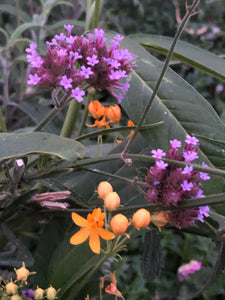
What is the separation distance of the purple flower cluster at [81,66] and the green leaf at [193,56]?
0.33 ft

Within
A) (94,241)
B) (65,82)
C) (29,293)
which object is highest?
(65,82)

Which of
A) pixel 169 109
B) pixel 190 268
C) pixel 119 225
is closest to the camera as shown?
pixel 119 225

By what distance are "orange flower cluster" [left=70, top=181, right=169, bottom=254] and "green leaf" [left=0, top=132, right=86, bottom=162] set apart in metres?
0.06

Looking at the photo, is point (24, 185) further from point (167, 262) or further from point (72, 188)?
point (167, 262)

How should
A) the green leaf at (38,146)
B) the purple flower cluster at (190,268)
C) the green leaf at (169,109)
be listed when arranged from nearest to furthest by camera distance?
the green leaf at (38,146) < the green leaf at (169,109) < the purple flower cluster at (190,268)

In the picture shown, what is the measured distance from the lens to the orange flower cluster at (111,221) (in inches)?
16.2

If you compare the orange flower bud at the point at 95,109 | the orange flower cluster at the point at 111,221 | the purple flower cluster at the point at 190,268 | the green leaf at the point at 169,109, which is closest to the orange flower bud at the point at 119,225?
the orange flower cluster at the point at 111,221

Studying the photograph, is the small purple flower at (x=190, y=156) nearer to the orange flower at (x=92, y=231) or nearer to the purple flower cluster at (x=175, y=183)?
the purple flower cluster at (x=175, y=183)

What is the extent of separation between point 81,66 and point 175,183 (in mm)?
175

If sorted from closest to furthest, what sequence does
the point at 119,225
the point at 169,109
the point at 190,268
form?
the point at 119,225, the point at 169,109, the point at 190,268

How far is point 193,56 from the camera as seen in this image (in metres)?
0.57

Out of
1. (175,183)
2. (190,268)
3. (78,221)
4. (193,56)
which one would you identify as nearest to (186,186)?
(175,183)

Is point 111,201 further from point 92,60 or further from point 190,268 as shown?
point 190,268

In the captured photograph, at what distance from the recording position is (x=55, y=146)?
42 centimetres
